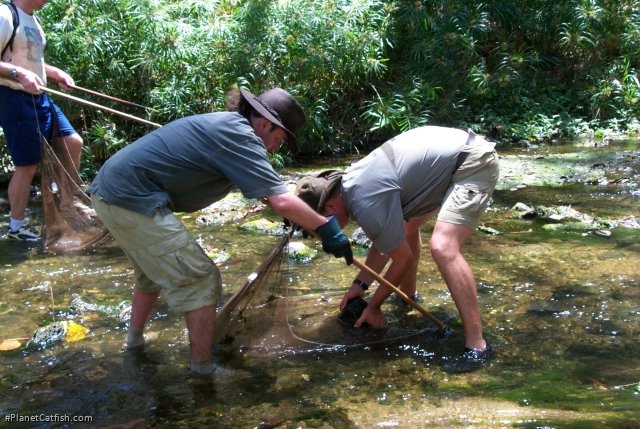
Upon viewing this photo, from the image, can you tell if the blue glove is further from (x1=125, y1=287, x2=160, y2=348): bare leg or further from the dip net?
(x1=125, y1=287, x2=160, y2=348): bare leg

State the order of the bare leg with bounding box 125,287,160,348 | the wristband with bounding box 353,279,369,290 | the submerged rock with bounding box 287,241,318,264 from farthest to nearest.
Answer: the submerged rock with bounding box 287,241,318,264 < the wristband with bounding box 353,279,369,290 < the bare leg with bounding box 125,287,160,348

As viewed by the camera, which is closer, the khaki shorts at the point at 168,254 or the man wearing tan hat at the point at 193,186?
the man wearing tan hat at the point at 193,186

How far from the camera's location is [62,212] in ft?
18.7

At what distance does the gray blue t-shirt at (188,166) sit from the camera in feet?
10.3

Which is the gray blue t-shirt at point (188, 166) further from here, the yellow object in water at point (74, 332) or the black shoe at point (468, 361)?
the black shoe at point (468, 361)

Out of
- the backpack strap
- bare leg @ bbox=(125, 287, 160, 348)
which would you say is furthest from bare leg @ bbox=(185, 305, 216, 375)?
the backpack strap

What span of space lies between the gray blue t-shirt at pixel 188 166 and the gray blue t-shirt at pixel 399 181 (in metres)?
0.52

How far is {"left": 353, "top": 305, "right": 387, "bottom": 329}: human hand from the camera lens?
13.3ft

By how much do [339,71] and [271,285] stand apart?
584cm

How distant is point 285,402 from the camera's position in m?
3.27

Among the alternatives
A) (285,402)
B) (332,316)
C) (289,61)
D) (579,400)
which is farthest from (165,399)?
(289,61)

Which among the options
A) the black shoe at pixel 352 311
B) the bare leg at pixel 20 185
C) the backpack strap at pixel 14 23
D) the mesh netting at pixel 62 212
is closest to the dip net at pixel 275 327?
the black shoe at pixel 352 311

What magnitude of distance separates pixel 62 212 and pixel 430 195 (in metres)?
3.32

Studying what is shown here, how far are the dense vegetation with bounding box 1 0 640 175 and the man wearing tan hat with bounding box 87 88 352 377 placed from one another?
5.04 meters
